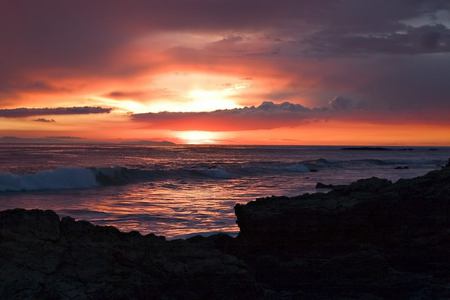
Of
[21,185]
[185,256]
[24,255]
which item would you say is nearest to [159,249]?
[185,256]

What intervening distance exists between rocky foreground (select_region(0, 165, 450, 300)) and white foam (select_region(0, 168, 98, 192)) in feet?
94.7

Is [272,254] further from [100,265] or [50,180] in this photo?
[50,180]

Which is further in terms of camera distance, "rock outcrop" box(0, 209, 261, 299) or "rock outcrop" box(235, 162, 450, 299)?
"rock outcrop" box(235, 162, 450, 299)

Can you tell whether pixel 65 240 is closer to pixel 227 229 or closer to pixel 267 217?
pixel 267 217

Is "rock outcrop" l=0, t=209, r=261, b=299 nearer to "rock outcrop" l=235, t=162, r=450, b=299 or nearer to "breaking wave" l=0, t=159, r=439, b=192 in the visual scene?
Result: "rock outcrop" l=235, t=162, r=450, b=299

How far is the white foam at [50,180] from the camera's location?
34.2 m

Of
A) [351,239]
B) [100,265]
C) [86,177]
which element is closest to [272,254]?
[351,239]

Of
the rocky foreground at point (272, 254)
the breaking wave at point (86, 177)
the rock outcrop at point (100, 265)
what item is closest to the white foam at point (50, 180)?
the breaking wave at point (86, 177)

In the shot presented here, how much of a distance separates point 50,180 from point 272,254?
105ft

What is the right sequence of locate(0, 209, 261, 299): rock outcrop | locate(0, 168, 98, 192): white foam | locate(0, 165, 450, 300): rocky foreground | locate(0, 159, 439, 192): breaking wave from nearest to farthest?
locate(0, 209, 261, 299): rock outcrop → locate(0, 165, 450, 300): rocky foreground → locate(0, 168, 98, 192): white foam → locate(0, 159, 439, 192): breaking wave

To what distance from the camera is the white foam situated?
34.2 metres

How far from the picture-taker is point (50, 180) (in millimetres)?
37125

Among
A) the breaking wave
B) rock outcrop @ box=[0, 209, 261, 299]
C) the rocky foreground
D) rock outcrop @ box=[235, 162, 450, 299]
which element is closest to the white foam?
the breaking wave

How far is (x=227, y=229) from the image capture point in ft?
51.2
